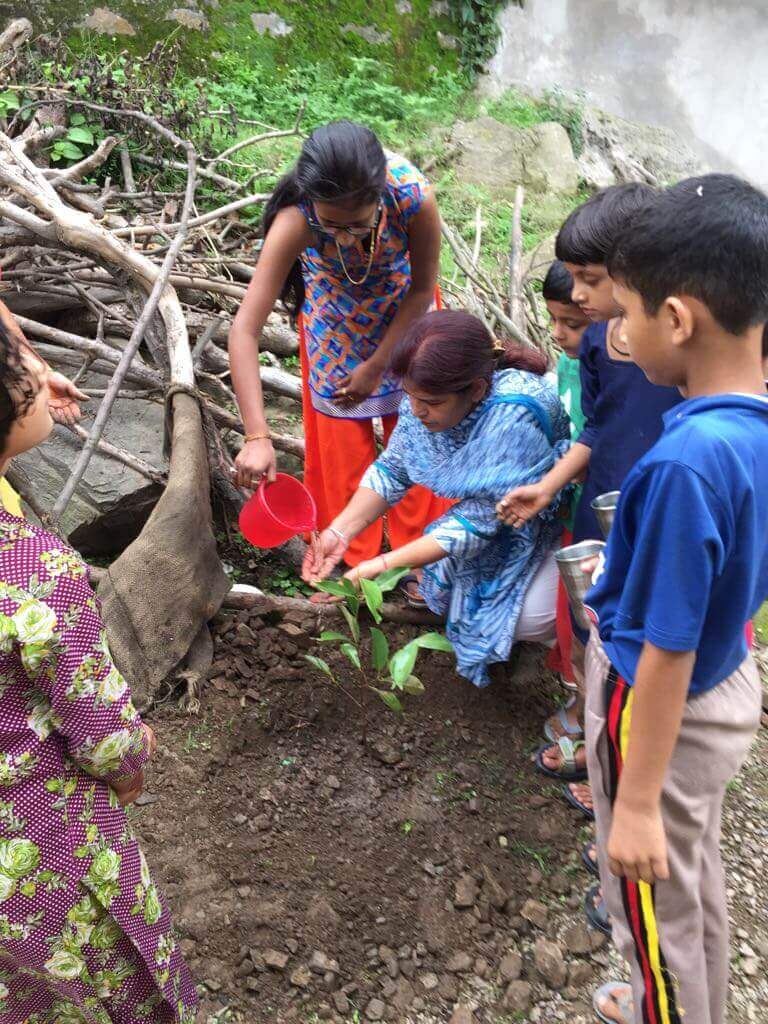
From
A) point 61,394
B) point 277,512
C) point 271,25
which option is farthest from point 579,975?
point 271,25

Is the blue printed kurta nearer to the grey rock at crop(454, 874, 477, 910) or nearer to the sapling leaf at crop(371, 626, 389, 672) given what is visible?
the sapling leaf at crop(371, 626, 389, 672)

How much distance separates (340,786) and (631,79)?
344 inches

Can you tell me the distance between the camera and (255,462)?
2.29 metres

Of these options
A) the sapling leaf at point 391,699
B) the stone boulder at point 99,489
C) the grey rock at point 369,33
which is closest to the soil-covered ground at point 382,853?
the sapling leaf at point 391,699

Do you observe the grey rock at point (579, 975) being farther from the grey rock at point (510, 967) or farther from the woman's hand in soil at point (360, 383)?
the woman's hand in soil at point (360, 383)

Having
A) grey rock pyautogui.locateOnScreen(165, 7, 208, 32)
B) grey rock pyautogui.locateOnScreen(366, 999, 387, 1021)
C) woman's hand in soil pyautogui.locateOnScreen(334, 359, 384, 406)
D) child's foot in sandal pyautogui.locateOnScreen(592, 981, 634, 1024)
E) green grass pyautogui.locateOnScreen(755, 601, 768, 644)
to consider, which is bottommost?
grey rock pyautogui.locateOnScreen(366, 999, 387, 1021)

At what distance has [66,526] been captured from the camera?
290 cm

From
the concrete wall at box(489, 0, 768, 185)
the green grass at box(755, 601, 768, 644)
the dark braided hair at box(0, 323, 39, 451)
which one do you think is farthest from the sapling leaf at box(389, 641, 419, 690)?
the concrete wall at box(489, 0, 768, 185)

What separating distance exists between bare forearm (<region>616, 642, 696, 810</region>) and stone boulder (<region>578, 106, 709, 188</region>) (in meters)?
7.44

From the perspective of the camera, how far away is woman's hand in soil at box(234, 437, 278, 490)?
7.50 feet

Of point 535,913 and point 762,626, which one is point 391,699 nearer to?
point 535,913

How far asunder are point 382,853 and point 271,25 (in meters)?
6.97

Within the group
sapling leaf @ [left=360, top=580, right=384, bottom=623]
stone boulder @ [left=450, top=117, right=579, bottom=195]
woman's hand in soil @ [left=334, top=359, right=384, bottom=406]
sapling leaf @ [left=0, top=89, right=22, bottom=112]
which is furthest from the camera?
stone boulder @ [left=450, top=117, right=579, bottom=195]

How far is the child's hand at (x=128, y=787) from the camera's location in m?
1.28
